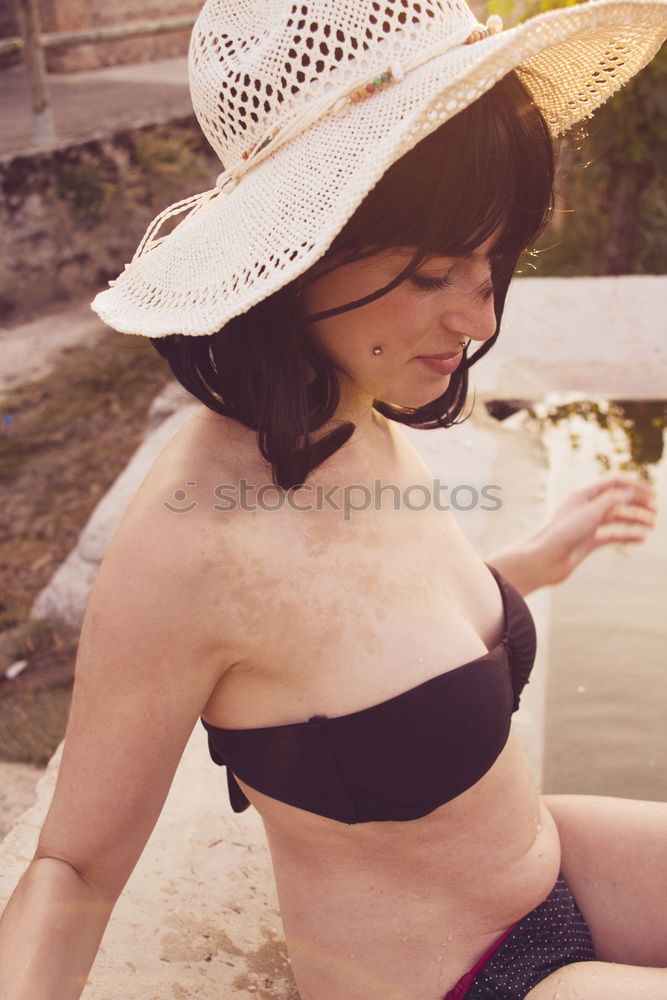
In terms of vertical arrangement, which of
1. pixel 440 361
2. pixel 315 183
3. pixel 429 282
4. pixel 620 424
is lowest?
pixel 620 424

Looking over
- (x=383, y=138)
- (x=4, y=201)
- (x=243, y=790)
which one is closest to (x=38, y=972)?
(x=243, y=790)

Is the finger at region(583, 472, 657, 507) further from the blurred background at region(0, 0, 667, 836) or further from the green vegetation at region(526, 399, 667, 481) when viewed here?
the green vegetation at region(526, 399, 667, 481)

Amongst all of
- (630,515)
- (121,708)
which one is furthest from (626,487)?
(121,708)

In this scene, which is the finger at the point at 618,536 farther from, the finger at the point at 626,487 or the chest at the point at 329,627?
the chest at the point at 329,627

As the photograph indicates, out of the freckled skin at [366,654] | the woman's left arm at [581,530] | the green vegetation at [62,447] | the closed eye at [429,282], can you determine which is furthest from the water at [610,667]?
the green vegetation at [62,447]

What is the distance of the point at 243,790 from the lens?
4.77ft

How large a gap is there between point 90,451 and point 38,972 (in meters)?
4.00

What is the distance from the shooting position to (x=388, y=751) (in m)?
1.23

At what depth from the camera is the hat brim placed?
1053 mm

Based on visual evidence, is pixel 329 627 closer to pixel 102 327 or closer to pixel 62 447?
pixel 62 447

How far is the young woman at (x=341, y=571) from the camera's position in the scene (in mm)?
1115

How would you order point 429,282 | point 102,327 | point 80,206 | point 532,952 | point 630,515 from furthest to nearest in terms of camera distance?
point 80,206, point 102,327, point 630,515, point 532,952, point 429,282

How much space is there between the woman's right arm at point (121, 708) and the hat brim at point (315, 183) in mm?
274

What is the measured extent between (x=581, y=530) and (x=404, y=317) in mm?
681
